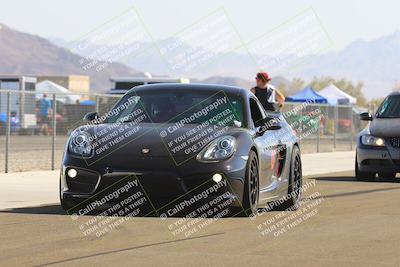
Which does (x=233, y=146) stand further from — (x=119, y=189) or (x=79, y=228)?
(x=79, y=228)

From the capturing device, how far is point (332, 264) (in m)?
7.83

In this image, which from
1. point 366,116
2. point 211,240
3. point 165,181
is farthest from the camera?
point 366,116

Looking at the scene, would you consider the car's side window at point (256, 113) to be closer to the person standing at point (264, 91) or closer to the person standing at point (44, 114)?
the person standing at point (264, 91)

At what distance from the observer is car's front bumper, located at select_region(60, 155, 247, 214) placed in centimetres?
1080

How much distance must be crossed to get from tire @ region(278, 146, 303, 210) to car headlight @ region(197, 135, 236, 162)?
1945 millimetres

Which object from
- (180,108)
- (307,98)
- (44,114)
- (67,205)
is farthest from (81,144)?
(307,98)

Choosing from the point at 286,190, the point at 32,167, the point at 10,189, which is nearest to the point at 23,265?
the point at 286,190

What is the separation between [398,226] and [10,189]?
21.2ft

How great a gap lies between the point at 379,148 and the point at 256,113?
21.9 feet

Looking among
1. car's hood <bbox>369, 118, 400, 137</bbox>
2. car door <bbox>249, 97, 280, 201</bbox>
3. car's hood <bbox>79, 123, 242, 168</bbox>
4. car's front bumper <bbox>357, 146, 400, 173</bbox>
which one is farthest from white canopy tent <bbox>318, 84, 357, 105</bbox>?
car's hood <bbox>79, 123, 242, 168</bbox>

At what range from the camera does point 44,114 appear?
25609 mm

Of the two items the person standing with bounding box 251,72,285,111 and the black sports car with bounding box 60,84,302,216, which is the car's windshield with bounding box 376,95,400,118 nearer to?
the person standing with bounding box 251,72,285,111

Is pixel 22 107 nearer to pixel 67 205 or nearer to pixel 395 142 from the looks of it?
pixel 395 142

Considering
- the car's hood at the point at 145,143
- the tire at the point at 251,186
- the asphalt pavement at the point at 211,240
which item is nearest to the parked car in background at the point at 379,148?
the asphalt pavement at the point at 211,240
